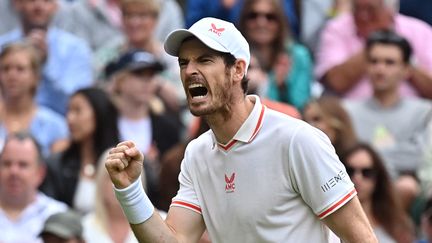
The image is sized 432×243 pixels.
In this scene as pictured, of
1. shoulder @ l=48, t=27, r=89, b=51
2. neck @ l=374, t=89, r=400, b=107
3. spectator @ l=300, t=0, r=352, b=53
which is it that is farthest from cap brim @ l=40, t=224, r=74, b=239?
spectator @ l=300, t=0, r=352, b=53

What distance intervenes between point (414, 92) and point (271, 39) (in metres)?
1.32

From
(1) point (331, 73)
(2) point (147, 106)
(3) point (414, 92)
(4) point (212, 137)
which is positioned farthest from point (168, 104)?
(4) point (212, 137)

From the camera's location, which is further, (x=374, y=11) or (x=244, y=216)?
(x=374, y=11)

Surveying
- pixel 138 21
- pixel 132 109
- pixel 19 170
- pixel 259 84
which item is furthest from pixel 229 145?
pixel 138 21

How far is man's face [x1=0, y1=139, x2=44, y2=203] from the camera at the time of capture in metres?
8.66

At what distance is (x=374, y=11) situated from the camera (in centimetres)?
1076

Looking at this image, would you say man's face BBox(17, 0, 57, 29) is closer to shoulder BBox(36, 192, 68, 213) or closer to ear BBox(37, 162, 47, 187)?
ear BBox(37, 162, 47, 187)

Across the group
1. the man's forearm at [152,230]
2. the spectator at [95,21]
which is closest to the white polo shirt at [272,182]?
the man's forearm at [152,230]

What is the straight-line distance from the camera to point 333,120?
30.9ft

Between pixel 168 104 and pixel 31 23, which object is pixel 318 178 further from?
pixel 31 23

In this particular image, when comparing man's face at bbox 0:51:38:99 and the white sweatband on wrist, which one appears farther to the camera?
man's face at bbox 0:51:38:99

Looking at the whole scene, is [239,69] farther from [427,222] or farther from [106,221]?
[427,222]

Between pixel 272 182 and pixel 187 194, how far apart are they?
0.47m

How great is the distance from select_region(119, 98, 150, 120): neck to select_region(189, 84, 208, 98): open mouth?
14.8 ft
